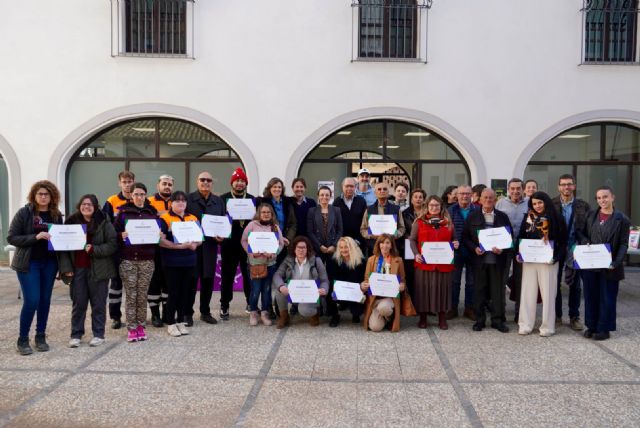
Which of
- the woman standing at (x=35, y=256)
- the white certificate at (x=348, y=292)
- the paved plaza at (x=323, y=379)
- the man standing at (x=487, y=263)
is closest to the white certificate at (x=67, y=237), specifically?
the woman standing at (x=35, y=256)

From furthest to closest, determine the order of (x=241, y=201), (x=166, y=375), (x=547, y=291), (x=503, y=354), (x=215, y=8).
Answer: (x=215, y=8) < (x=241, y=201) < (x=547, y=291) < (x=503, y=354) < (x=166, y=375)

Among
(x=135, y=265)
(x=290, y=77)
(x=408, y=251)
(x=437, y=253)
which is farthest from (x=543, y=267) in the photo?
(x=290, y=77)

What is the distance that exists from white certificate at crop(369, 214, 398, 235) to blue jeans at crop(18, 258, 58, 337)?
3690mm

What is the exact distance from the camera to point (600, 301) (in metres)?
6.22

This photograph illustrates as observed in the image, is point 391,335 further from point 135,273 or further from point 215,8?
point 215,8

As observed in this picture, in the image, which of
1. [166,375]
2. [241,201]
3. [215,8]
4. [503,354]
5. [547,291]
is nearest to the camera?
[166,375]

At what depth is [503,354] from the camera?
5.57 meters

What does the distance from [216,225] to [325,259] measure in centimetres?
152

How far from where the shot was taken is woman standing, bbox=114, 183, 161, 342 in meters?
5.88

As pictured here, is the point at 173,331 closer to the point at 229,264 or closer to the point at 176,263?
the point at 176,263

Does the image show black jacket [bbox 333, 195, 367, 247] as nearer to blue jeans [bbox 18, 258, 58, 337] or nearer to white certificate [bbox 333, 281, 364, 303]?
white certificate [bbox 333, 281, 364, 303]

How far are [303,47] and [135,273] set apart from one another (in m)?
6.20

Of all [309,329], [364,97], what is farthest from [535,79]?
[309,329]

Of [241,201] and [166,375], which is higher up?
[241,201]
